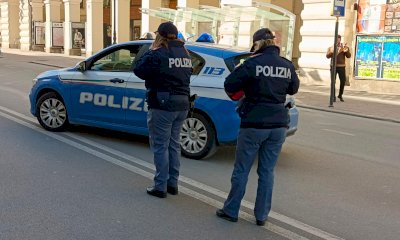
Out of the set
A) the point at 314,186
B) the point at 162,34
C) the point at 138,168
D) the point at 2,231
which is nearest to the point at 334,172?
the point at 314,186

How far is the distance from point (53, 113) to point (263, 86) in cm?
487

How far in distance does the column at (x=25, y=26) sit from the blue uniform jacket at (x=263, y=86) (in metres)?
43.7

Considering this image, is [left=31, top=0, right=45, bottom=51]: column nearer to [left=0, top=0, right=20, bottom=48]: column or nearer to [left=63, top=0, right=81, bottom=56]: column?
[left=0, top=0, right=20, bottom=48]: column

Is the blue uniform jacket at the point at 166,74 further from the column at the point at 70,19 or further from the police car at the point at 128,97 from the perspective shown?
the column at the point at 70,19

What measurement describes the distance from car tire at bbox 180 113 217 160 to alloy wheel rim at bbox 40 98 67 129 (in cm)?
233

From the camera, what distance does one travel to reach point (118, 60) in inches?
295

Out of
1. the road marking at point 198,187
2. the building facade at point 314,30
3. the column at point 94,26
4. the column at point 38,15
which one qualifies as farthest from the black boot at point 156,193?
the column at point 38,15

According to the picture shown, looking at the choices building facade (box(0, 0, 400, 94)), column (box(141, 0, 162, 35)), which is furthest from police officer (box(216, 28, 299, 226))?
column (box(141, 0, 162, 35))

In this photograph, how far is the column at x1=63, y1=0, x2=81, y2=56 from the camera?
36.6 meters

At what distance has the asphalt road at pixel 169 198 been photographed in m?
4.27

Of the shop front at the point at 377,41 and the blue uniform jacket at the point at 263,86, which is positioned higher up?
the shop front at the point at 377,41

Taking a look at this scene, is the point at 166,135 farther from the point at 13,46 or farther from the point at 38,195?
the point at 13,46

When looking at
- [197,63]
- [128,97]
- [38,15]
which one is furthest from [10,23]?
[197,63]

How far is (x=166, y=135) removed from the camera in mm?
5016
